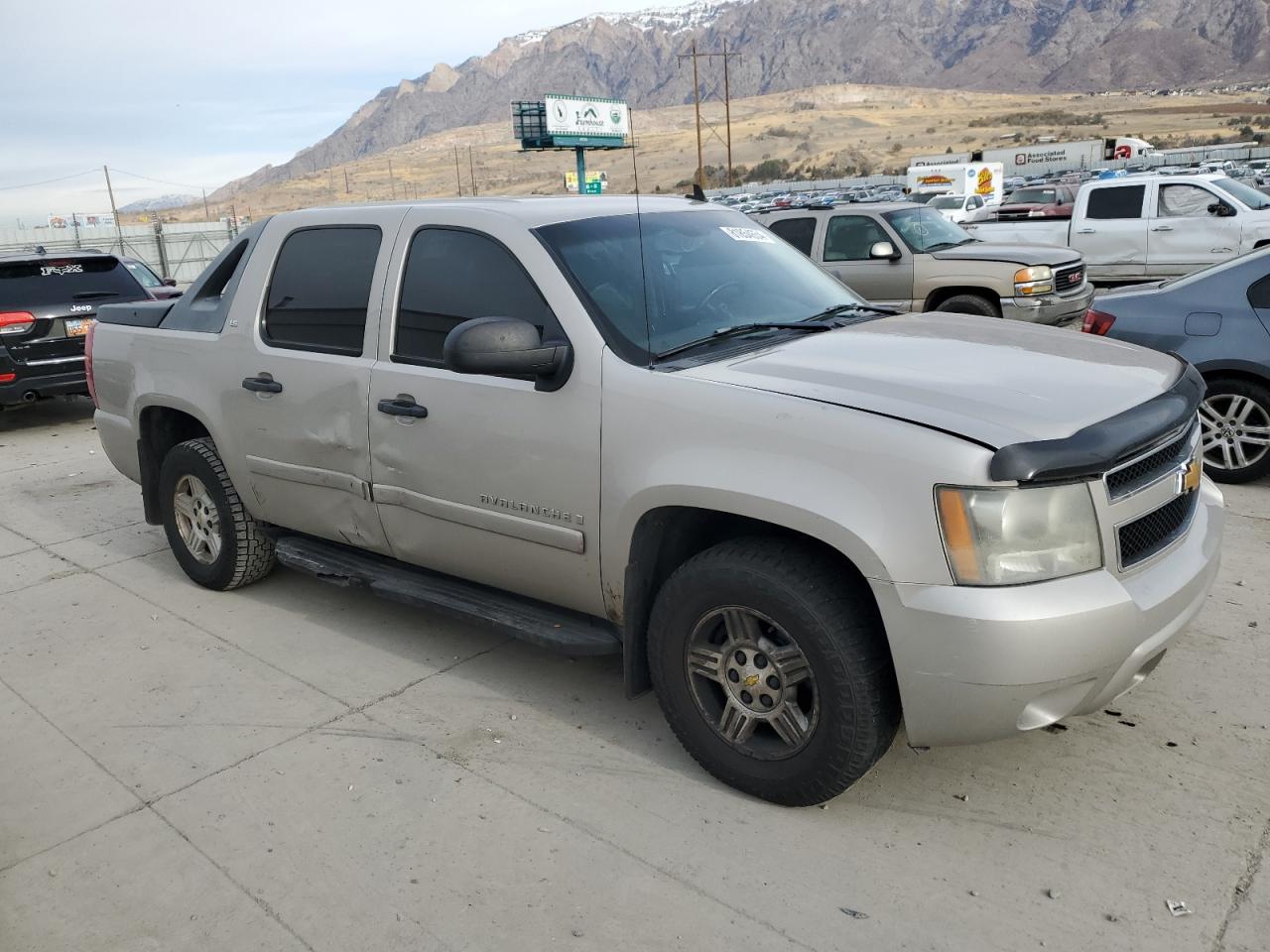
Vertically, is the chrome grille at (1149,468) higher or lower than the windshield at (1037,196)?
lower

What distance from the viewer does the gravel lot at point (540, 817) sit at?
2.85 meters

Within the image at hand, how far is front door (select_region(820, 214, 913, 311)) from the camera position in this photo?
11055 mm

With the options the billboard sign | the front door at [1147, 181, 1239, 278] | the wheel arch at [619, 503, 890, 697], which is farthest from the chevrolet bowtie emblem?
the billboard sign

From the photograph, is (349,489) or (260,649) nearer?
(349,489)

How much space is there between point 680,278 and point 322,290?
5.14 feet

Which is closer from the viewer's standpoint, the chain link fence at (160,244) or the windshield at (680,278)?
the windshield at (680,278)

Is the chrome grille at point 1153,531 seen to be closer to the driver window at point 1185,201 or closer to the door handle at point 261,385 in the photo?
the door handle at point 261,385

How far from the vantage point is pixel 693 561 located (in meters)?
3.29

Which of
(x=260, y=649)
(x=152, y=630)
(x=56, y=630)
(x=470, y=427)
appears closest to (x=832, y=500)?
(x=470, y=427)

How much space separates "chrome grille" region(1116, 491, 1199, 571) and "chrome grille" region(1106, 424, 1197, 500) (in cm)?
9

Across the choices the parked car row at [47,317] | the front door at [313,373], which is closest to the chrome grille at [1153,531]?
the front door at [313,373]

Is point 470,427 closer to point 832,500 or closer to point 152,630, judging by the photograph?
point 832,500

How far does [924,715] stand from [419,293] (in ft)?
7.87

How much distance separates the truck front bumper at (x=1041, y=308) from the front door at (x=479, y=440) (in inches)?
300
